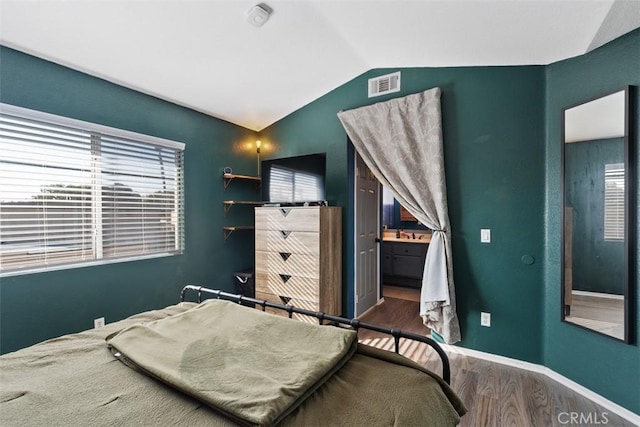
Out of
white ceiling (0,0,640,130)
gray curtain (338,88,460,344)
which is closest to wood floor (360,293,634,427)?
gray curtain (338,88,460,344)

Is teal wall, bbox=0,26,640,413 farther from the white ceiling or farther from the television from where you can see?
the television

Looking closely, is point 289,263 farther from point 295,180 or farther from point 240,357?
point 240,357

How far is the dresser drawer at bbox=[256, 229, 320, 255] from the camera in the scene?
288 centimetres

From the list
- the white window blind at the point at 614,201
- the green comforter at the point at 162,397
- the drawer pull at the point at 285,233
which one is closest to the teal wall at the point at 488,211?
the white window blind at the point at 614,201

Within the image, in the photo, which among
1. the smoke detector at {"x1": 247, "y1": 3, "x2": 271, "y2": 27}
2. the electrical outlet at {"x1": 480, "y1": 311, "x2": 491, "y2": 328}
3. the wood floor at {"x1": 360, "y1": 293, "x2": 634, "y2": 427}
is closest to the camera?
the wood floor at {"x1": 360, "y1": 293, "x2": 634, "y2": 427}

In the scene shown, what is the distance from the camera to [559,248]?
7.23 ft

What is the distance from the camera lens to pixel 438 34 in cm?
216

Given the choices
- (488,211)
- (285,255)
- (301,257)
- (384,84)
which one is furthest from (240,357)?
(384,84)

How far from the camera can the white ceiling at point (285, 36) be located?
181 cm

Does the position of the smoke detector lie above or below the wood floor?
above

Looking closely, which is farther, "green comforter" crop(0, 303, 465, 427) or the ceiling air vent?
the ceiling air vent

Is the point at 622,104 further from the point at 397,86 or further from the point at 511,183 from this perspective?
the point at 397,86

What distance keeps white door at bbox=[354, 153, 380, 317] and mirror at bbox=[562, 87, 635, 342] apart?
73.2 inches

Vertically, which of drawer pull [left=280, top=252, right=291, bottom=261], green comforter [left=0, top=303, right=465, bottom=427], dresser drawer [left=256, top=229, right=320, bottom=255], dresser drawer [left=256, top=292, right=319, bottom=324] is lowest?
dresser drawer [left=256, top=292, right=319, bottom=324]
